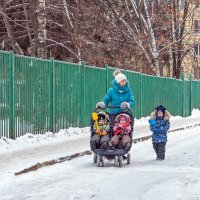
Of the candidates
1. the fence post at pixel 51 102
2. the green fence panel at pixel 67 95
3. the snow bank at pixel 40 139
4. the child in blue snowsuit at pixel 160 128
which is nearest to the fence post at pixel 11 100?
the snow bank at pixel 40 139

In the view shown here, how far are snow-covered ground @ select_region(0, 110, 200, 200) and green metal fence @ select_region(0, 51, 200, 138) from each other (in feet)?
1.75

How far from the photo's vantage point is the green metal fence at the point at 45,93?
13852 mm

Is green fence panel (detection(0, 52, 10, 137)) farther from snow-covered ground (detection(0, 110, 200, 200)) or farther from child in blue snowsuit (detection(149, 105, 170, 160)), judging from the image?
child in blue snowsuit (detection(149, 105, 170, 160))

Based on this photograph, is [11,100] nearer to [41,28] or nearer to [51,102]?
[51,102]

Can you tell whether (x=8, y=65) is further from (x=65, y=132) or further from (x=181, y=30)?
(x=181, y=30)

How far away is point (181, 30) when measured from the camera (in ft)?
124

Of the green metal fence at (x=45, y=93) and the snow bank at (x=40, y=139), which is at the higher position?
the green metal fence at (x=45, y=93)

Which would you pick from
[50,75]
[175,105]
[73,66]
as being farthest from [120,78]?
[175,105]

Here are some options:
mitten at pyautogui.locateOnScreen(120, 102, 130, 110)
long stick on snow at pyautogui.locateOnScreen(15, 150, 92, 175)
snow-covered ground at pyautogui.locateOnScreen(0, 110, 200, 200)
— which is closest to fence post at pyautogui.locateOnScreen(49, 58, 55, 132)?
snow-covered ground at pyautogui.locateOnScreen(0, 110, 200, 200)

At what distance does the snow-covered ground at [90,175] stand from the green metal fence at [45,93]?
0.53 metres

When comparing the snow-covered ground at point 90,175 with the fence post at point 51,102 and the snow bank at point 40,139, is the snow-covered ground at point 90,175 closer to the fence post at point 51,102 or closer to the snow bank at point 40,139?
the snow bank at point 40,139

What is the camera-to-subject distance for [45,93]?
15852 mm

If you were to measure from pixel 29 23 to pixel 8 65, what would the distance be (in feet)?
38.0

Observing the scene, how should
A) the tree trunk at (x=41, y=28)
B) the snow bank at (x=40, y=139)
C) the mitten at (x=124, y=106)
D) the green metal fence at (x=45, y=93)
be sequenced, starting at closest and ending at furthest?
the mitten at (x=124, y=106), the snow bank at (x=40, y=139), the green metal fence at (x=45, y=93), the tree trunk at (x=41, y=28)
